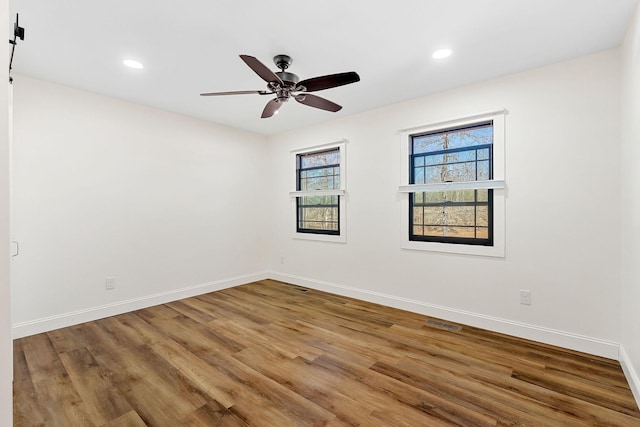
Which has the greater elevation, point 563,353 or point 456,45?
point 456,45

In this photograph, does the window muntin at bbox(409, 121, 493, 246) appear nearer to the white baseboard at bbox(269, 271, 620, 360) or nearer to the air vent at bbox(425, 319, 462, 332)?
the white baseboard at bbox(269, 271, 620, 360)

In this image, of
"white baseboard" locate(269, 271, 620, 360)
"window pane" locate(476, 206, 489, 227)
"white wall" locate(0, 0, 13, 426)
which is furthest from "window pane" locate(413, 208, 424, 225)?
"white wall" locate(0, 0, 13, 426)

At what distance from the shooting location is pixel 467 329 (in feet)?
10.2

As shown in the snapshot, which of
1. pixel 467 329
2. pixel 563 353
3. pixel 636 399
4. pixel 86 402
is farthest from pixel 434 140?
pixel 86 402

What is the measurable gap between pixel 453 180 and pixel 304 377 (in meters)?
2.54

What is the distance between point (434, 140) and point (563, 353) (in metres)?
2.38

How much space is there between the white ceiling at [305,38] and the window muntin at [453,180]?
0.58 m

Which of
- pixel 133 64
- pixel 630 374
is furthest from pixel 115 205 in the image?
pixel 630 374

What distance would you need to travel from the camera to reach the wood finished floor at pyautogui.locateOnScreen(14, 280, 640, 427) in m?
1.84

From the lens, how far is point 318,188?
4.75m

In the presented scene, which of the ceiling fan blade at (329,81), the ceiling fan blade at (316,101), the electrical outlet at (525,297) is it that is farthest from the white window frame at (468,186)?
the ceiling fan blade at (329,81)

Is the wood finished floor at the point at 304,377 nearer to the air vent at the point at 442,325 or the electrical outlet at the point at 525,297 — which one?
the air vent at the point at 442,325

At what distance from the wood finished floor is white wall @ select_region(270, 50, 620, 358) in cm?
30

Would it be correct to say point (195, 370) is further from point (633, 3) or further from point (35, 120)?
point (633, 3)
